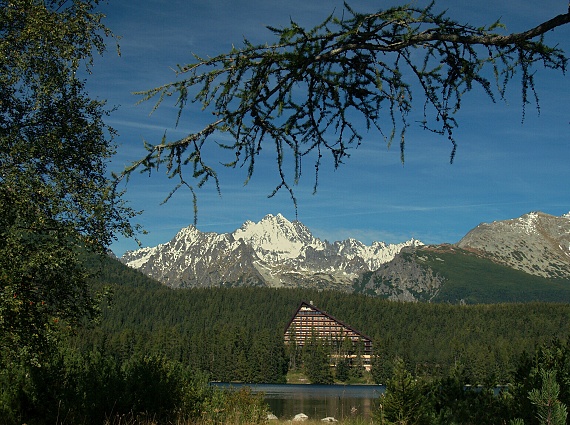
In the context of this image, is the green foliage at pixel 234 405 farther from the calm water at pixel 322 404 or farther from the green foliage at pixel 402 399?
the green foliage at pixel 402 399

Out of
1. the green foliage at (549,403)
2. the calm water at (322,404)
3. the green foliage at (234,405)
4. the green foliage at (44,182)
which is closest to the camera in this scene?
the green foliage at (549,403)

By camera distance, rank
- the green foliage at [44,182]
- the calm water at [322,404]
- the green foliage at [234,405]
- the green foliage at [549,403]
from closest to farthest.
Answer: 1. the green foliage at [549,403]
2. the green foliage at [44,182]
3. the green foliage at [234,405]
4. the calm water at [322,404]

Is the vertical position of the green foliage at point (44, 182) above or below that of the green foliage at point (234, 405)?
above

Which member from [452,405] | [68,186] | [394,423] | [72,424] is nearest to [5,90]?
[68,186]

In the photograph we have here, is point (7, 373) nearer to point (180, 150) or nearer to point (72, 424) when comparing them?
point (72, 424)

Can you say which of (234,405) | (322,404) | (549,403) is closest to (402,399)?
(234,405)

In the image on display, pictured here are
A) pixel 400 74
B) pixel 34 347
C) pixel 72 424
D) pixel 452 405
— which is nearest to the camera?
pixel 400 74

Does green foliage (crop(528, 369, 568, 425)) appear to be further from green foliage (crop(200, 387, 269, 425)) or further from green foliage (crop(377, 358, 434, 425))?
green foliage (crop(200, 387, 269, 425))

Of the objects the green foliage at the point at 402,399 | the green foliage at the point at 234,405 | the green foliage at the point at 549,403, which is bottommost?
the green foliage at the point at 234,405

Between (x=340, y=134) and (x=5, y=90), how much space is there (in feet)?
30.6

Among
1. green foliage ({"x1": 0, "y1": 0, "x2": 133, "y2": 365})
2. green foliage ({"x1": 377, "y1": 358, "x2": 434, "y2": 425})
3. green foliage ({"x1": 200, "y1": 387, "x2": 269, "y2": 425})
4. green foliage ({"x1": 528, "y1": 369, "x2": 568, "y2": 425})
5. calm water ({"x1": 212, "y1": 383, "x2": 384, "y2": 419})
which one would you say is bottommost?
calm water ({"x1": 212, "y1": 383, "x2": 384, "y2": 419})

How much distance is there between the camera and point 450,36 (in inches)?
281

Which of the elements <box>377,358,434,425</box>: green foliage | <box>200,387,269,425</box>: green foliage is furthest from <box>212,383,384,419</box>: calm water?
<box>377,358,434,425</box>: green foliage

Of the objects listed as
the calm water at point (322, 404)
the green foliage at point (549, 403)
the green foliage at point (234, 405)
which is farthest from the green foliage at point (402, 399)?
the green foliage at point (549, 403)
